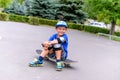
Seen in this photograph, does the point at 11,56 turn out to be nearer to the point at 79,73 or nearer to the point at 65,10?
the point at 79,73

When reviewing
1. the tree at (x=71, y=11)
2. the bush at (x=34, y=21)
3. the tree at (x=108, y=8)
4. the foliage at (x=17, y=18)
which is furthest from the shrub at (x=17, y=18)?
the tree at (x=108, y=8)

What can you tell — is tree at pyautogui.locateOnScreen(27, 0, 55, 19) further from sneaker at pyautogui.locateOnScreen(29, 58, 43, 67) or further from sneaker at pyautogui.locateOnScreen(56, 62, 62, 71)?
sneaker at pyautogui.locateOnScreen(56, 62, 62, 71)

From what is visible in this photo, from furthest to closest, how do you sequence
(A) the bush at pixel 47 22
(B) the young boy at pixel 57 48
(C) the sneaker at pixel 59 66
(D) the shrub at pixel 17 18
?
(A) the bush at pixel 47 22
(D) the shrub at pixel 17 18
(B) the young boy at pixel 57 48
(C) the sneaker at pixel 59 66

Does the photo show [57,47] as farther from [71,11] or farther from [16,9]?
[16,9]

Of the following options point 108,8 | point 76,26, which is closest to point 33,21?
point 76,26

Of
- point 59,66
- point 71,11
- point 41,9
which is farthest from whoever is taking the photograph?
point 71,11

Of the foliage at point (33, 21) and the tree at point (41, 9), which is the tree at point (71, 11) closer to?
the tree at point (41, 9)

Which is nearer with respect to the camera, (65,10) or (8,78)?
(8,78)

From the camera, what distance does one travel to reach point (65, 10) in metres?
36.6

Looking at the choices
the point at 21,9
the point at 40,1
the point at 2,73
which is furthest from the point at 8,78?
the point at 21,9

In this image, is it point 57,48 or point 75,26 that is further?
point 75,26

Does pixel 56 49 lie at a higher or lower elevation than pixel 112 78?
higher

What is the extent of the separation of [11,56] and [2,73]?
2.11 meters

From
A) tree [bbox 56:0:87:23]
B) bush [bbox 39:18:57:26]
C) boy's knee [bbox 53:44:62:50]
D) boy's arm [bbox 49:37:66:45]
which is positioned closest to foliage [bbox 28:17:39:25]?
bush [bbox 39:18:57:26]
